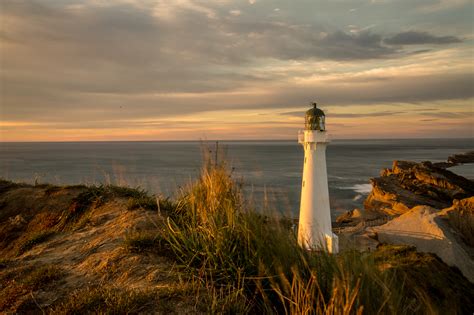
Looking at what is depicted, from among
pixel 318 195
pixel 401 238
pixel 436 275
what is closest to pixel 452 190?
pixel 401 238

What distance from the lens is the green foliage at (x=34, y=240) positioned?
7.61 metres

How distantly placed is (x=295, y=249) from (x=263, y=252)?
0.42 metres

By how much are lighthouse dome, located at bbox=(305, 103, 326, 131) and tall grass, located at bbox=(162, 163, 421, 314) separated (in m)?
13.6

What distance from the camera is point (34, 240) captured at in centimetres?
790

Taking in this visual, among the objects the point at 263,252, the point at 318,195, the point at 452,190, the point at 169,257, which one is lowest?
the point at 452,190

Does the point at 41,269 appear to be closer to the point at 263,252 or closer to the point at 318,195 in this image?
the point at 263,252

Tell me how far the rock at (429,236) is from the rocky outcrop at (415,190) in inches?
640

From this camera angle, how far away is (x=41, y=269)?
18.3ft

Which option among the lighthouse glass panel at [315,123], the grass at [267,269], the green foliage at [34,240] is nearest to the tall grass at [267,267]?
the grass at [267,269]

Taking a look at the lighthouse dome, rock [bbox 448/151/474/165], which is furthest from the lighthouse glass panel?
rock [bbox 448/151/474/165]

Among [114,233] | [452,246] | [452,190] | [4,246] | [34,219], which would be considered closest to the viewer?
[114,233]

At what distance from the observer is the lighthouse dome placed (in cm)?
1836

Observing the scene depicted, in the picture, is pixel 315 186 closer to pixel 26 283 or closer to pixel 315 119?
pixel 315 119

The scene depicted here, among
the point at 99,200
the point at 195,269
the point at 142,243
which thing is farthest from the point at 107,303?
the point at 99,200
